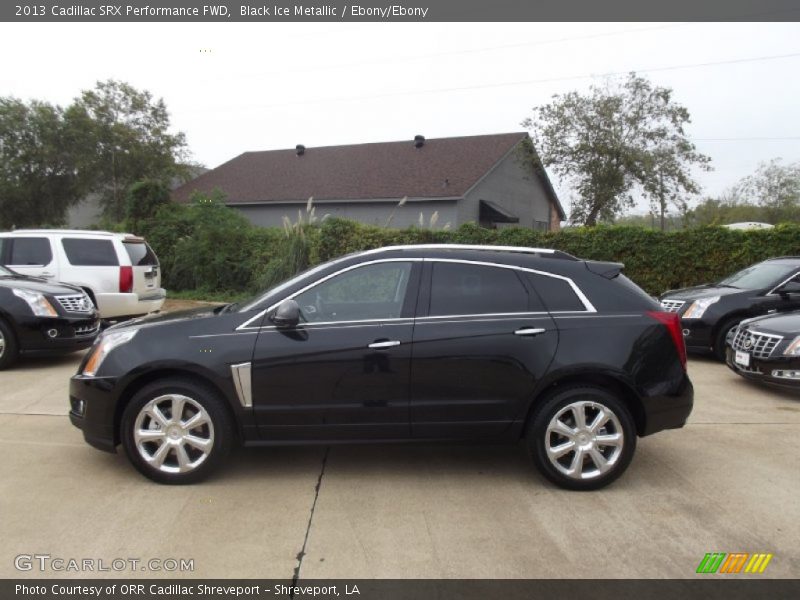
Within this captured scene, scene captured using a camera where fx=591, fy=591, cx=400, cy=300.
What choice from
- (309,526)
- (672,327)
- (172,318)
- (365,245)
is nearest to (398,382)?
(309,526)

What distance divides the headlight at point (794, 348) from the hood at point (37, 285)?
28.3ft

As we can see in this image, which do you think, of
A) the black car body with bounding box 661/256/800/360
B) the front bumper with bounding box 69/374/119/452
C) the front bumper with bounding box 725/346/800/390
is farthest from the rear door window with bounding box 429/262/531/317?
the black car body with bounding box 661/256/800/360

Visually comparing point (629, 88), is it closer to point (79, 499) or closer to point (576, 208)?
point (576, 208)

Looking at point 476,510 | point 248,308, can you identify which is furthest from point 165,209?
point 476,510

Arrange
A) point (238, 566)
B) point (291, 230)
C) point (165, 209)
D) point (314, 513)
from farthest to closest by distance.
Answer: point (165, 209) → point (291, 230) → point (314, 513) → point (238, 566)

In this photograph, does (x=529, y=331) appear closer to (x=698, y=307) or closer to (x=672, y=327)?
(x=672, y=327)

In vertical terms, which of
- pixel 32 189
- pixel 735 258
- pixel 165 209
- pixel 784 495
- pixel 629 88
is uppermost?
pixel 629 88

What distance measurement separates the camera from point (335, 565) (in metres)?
3.12

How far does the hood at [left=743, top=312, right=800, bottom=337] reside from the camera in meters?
6.38

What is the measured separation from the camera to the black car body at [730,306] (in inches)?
328

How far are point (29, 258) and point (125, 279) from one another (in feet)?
5.07

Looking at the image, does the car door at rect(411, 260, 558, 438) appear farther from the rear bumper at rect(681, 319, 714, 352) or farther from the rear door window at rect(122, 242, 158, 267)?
the rear door window at rect(122, 242, 158, 267)

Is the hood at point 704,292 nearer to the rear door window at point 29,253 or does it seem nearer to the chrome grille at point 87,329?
the chrome grille at point 87,329

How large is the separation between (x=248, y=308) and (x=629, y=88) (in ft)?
74.2
